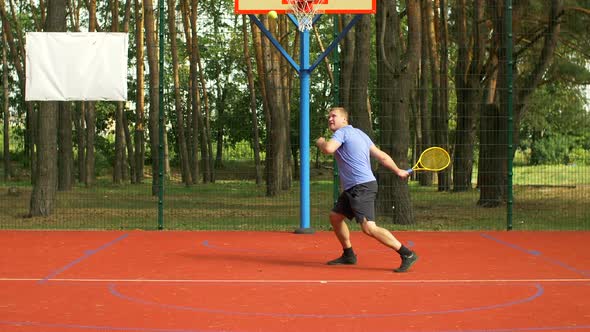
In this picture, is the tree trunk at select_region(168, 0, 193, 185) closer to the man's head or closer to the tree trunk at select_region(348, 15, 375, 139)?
the tree trunk at select_region(348, 15, 375, 139)

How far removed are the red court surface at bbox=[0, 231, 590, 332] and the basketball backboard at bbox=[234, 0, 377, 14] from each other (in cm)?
342

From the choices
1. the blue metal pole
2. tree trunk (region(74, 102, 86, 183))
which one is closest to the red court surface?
the blue metal pole

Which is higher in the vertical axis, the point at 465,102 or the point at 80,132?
the point at 465,102

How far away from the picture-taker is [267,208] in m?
→ 21.8

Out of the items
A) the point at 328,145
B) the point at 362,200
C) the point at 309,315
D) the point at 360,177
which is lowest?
the point at 309,315

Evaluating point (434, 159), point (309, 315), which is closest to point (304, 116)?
point (434, 159)

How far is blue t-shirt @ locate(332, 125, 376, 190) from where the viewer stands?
10648mm

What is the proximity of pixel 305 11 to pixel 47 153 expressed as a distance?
613 centimetres

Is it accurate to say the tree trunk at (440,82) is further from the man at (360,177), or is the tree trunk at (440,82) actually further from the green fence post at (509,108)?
the man at (360,177)

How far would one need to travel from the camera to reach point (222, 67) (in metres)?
49.0

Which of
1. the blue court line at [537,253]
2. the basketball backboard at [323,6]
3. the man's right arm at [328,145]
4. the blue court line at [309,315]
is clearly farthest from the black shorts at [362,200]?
the basketball backboard at [323,6]

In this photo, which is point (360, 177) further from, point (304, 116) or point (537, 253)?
point (304, 116)

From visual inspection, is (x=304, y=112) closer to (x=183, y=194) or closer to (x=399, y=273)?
(x=399, y=273)

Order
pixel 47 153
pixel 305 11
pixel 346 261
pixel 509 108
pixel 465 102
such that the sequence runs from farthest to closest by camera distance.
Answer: pixel 465 102, pixel 47 153, pixel 509 108, pixel 305 11, pixel 346 261
